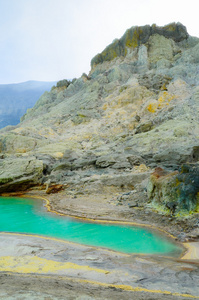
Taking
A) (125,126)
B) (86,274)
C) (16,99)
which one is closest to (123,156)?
(125,126)

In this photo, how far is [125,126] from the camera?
27.7 m

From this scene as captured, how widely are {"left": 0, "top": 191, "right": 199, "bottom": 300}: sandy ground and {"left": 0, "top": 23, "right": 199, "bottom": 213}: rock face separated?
4.99m

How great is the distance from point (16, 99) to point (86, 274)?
102233mm

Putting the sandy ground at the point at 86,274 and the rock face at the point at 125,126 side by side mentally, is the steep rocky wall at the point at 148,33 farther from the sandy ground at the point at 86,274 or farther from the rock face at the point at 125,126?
the sandy ground at the point at 86,274

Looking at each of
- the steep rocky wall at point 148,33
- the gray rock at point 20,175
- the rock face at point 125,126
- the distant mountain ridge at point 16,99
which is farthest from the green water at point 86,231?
the distant mountain ridge at point 16,99

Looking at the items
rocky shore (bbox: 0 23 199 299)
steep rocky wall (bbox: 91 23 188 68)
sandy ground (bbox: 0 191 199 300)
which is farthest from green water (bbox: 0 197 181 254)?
steep rocky wall (bbox: 91 23 188 68)

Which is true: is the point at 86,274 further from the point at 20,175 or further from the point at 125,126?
the point at 125,126

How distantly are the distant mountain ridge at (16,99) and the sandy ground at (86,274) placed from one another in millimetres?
84224

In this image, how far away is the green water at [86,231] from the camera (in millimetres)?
6832

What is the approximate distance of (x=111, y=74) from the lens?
1481 inches

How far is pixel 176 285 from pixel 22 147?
81.5 ft

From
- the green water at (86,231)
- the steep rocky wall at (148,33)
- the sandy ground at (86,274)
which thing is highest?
the steep rocky wall at (148,33)

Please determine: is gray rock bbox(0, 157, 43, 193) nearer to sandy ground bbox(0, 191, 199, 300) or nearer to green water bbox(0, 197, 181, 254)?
green water bbox(0, 197, 181, 254)

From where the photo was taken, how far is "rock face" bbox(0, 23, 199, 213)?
16.4 meters
